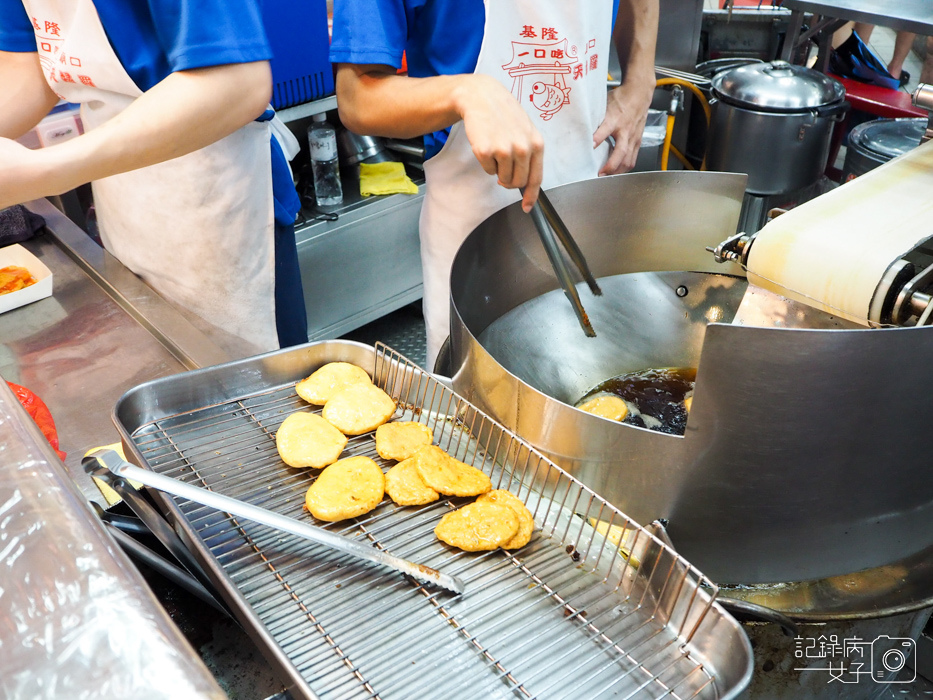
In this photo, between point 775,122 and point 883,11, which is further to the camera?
point 775,122

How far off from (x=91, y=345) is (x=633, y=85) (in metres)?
1.45

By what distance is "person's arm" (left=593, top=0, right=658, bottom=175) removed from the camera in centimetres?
178

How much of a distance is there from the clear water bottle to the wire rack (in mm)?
1879

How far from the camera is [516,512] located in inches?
37.9

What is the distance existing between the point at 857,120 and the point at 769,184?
1146 millimetres

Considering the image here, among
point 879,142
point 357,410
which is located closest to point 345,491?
point 357,410

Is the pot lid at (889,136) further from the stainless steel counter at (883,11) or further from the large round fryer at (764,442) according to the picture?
the large round fryer at (764,442)

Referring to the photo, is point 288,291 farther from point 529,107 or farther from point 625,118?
point 625,118

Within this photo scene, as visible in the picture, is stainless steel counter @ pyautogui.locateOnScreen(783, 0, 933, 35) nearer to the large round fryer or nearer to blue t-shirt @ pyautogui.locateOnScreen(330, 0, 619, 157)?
the large round fryer

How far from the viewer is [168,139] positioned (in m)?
1.31

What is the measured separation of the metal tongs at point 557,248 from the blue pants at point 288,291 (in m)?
0.94

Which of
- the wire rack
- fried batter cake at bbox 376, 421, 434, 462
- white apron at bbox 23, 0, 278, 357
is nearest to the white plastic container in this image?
white apron at bbox 23, 0, 278, 357

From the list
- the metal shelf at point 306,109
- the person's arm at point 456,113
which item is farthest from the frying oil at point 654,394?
the metal shelf at point 306,109

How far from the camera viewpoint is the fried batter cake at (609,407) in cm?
122
